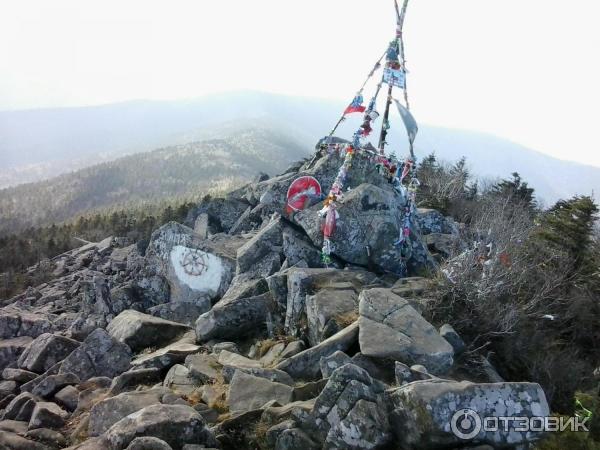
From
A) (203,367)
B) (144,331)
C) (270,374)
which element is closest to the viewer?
(270,374)

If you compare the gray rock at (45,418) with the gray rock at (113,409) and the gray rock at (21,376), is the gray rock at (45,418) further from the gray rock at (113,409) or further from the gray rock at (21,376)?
the gray rock at (21,376)

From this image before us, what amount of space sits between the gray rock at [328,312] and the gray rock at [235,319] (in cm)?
186

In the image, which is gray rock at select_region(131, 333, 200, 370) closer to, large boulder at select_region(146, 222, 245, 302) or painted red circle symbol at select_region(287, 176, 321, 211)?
large boulder at select_region(146, 222, 245, 302)

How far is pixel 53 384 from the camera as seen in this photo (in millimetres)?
10797

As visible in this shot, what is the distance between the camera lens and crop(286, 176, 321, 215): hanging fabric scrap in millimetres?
16766

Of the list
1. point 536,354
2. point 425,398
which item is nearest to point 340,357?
point 425,398

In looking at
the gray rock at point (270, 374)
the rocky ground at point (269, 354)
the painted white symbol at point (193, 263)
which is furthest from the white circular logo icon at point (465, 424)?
the painted white symbol at point (193, 263)

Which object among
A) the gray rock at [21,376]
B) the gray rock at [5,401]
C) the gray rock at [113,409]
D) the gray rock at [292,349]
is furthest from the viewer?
the gray rock at [21,376]

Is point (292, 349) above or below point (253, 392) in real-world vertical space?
below

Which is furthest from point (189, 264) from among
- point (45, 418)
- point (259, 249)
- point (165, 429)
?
point (165, 429)

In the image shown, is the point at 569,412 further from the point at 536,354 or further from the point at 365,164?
the point at 365,164

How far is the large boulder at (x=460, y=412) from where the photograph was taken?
6.51 metres

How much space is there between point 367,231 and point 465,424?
353 inches

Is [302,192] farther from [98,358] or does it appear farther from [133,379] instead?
[133,379]
